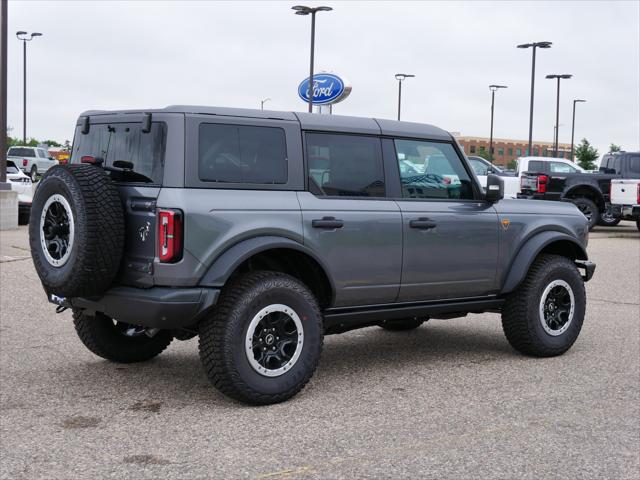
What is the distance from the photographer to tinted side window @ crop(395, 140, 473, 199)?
21.7 ft

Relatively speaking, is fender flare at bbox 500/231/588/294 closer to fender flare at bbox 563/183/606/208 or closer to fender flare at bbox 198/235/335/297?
fender flare at bbox 198/235/335/297

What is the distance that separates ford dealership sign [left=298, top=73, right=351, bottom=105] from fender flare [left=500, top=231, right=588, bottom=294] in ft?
64.2

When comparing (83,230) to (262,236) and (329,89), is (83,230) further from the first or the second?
(329,89)

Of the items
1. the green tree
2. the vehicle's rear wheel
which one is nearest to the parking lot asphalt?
the vehicle's rear wheel

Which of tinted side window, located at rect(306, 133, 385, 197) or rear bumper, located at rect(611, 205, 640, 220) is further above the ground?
tinted side window, located at rect(306, 133, 385, 197)

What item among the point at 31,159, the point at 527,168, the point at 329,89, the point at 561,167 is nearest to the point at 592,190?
the point at 561,167

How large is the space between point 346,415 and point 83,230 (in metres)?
1.95

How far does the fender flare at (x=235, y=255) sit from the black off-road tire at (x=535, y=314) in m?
2.36

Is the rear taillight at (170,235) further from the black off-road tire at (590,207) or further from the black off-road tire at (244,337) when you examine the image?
the black off-road tire at (590,207)

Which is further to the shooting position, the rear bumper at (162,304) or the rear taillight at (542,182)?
the rear taillight at (542,182)

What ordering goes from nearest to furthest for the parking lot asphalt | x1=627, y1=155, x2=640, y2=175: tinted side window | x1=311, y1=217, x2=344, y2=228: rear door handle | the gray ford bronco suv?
the parking lot asphalt < the gray ford bronco suv < x1=311, y1=217, x2=344, y2=228: rear door handle < x1=627, y1=155, x2=640, y2=175: tinted side window

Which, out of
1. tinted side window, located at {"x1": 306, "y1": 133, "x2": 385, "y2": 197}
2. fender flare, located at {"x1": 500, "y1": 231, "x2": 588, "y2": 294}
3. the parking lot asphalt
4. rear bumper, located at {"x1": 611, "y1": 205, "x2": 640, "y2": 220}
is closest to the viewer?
the parking lot asphalt

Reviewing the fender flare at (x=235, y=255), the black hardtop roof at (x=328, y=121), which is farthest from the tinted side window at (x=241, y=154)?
the fender flare at (x=235, y=255)

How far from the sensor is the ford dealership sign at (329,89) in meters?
26.4
